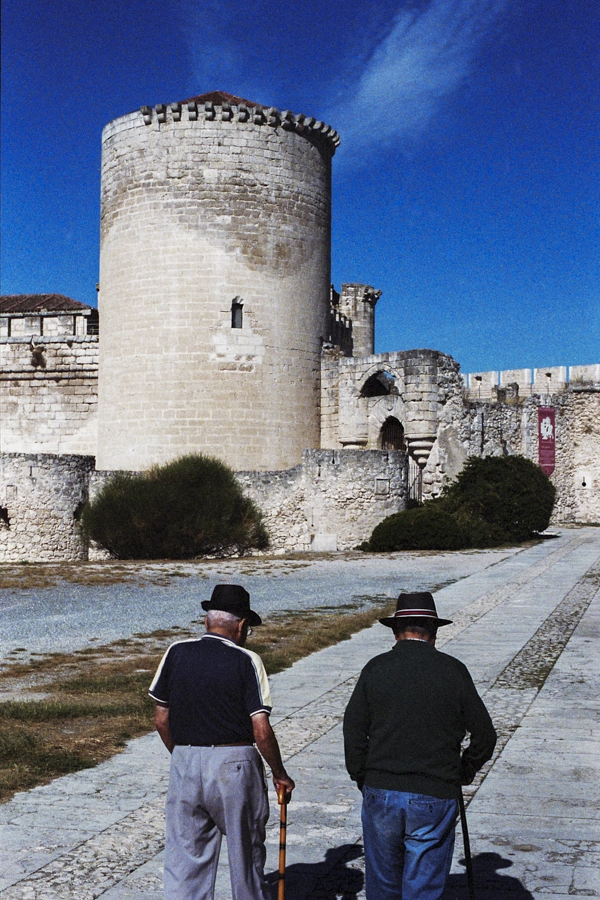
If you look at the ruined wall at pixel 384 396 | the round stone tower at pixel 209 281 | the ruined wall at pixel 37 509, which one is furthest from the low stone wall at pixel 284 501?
the round stone tower at pixel 209 281

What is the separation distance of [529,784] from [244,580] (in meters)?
11.7

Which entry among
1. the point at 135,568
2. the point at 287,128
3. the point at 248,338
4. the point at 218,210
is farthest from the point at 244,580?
the point at 287,128

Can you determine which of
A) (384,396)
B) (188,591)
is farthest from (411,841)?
(384,396)

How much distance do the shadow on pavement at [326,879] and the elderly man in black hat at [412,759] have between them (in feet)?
1.87

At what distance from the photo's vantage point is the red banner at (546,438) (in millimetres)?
31516

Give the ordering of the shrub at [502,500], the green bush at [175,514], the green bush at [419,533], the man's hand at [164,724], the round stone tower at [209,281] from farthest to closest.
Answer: the round stone tower at [209,281], the shrub at [502,500], the green bush at [175,514], the green bush at [419,533], the man's hand at [164,724]

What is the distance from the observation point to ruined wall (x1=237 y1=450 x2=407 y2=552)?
82.5 ft

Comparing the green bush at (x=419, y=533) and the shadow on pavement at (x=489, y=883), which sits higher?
the green bush at (x=419, y=533)

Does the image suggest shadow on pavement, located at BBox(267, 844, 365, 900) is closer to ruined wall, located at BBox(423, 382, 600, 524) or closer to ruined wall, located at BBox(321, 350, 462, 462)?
ruined wall, located at BBox(321, 350, 462, 462)

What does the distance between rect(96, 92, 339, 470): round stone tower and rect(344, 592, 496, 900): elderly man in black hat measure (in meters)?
23.0

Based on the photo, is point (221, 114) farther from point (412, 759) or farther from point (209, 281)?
point (412, 759)

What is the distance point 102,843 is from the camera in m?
4.83

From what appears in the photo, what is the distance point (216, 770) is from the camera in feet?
12.9

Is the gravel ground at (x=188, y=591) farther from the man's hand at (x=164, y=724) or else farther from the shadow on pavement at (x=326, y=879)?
the man's hand at (x=164, y=724)
